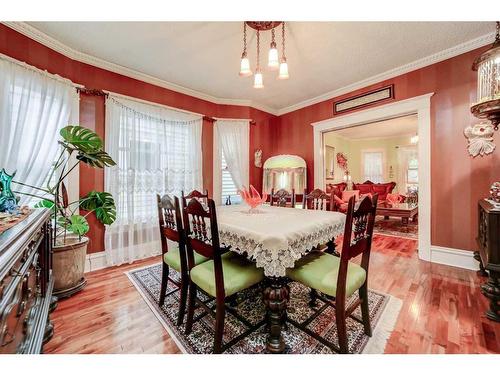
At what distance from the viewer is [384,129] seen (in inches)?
252

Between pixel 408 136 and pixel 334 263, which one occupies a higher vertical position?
pixel 408 136

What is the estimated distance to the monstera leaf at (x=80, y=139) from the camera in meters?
2.04

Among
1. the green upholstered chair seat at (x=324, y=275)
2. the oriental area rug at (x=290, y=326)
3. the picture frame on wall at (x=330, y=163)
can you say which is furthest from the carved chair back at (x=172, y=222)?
the picture frame on wall at (x=330, y=163)

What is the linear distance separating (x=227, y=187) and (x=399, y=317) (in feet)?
10.1

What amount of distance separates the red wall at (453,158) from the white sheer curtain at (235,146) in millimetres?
2565

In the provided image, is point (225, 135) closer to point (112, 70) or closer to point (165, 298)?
point (112, 70)

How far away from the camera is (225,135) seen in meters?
3.96

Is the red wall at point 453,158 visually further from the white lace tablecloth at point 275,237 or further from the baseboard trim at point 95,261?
the baseboard trim at point 95,261

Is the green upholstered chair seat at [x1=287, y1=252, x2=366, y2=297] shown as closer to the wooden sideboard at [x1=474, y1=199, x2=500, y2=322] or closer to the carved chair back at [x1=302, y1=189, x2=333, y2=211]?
the carved chair back at [x1=302, y1=189, x2=333, y2=211]

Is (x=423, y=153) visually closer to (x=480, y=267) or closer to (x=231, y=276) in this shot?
(x=480, y=267)

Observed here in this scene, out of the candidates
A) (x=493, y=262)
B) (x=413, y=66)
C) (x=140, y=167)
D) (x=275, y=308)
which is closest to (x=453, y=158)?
(x=413, y=66)
